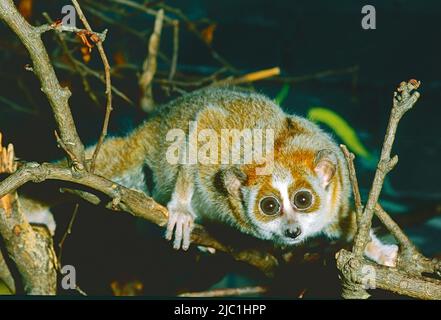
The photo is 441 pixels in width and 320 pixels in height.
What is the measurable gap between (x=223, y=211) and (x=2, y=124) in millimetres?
1896

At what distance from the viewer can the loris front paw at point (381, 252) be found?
2639 mm

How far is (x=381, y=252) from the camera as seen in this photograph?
268 cm

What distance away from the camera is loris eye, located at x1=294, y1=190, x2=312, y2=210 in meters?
2.56

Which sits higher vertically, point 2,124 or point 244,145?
point 2,124

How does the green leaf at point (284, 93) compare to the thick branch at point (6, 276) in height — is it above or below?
above

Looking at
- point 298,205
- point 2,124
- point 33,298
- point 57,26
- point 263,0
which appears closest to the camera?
point 57,26

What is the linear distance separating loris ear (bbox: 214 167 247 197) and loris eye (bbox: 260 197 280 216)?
0.43 ft

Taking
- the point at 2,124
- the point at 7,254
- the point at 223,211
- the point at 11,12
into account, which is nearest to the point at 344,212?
the point at 223,211

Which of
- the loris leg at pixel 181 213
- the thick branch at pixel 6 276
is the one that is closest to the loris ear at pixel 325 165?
the loris leg at pixel 181 213

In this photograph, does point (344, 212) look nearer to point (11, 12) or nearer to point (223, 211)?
point (223, 211)

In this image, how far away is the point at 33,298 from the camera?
215cm

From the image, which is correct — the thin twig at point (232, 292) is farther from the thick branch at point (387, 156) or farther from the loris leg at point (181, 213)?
the thick branch at point (387, 156)

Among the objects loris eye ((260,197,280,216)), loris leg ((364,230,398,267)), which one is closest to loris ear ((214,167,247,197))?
loris eye ((260,197,280,216))

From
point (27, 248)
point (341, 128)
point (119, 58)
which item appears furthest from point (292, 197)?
point (119, 58)
